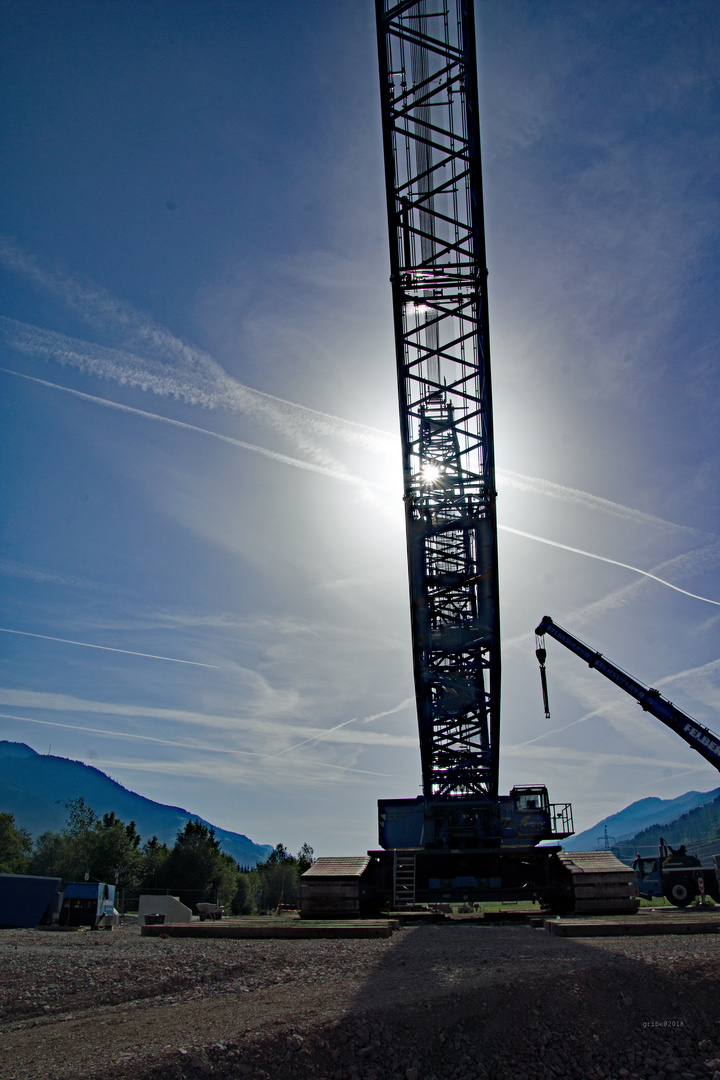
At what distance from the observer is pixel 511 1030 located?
5.17 meters

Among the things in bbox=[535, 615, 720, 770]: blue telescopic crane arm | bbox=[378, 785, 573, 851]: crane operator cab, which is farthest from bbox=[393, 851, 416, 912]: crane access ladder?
bbox=[535, 615, 720, 770]: blue telescopic crane arm

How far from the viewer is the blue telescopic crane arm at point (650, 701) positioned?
2261 cm

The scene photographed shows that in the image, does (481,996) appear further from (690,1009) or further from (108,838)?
(108,838)

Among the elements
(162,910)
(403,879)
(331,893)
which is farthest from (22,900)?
(403,879)

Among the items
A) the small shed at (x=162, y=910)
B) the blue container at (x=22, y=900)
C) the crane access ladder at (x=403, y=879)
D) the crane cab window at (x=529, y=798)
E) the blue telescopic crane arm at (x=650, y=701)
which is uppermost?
the blue telescopic crane arm at (x=650, y=701)

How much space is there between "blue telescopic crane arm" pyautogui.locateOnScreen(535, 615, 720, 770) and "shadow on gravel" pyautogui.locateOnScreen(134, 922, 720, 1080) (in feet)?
57.6

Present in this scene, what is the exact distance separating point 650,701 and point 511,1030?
20.4 m

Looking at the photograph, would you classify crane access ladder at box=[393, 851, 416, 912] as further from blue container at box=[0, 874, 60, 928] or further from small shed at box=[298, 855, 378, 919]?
blue container at box=[0, 874, 60, 928]

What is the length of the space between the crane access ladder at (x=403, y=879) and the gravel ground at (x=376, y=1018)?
918cm

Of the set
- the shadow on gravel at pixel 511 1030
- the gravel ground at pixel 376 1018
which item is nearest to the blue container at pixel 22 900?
the gravel ground at pixel 376 1018

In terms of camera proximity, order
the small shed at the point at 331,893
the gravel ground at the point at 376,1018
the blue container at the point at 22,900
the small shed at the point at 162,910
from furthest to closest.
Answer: the small shed at the point at 162,910
the blue container at the point at 22,900
the small shed at the point at 331,893
the gravel ground at the point at 376,1018

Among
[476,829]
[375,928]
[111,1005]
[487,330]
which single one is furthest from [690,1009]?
[487,330]

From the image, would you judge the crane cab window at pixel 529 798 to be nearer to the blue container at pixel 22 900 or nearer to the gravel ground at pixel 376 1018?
the gravel ground at pixel 376 1018

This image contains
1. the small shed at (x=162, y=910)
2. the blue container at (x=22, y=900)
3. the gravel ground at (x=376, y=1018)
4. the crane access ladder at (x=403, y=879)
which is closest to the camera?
A: the gravel ground at (x=376, y=1018)
